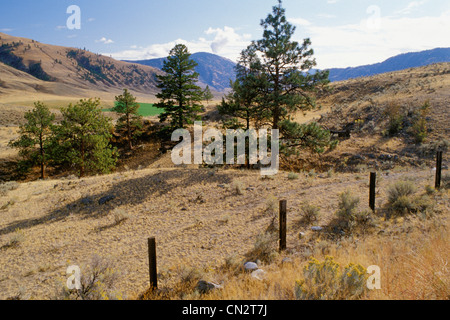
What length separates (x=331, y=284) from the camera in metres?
4.33

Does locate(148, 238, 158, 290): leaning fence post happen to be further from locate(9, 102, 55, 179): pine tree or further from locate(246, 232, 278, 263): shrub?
locate(9, 102, 55, 179): pine tree

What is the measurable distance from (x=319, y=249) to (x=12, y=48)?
248 m

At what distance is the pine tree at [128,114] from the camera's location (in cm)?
3222

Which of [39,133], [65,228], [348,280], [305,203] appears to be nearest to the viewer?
[348,280]

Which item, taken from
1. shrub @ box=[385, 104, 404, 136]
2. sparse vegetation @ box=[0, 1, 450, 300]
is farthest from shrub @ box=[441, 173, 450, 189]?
shrub @ box=[385, 104, 404, 136]

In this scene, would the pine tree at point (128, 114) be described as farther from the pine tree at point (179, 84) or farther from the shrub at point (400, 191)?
the shrub at point (400, 191)

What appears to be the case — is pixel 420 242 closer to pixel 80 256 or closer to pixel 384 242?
pixel 384 242

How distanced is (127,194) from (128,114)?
23.5 metres

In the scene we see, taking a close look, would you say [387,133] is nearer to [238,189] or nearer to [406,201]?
[406,201]

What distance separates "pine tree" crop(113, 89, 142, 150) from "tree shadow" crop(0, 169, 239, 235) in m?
20.3

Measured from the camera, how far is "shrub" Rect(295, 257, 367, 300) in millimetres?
4121

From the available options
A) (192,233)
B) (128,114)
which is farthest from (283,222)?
(128,114)

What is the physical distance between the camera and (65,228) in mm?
10305

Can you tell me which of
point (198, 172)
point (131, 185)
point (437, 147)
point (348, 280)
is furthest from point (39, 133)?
point (437, 147)
